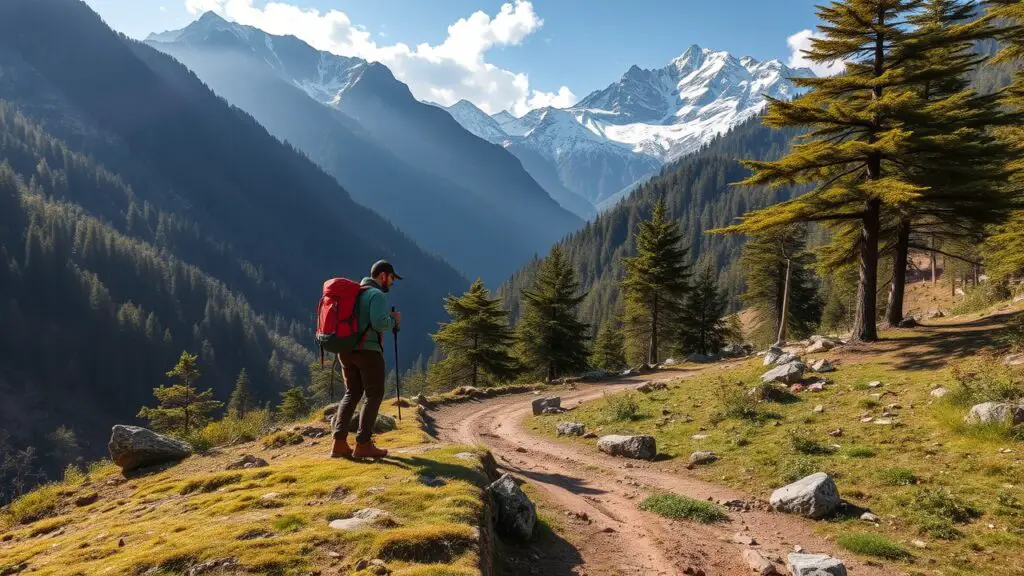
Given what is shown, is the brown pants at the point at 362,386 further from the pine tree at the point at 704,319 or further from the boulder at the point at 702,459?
the pine tree at the point at 704,319

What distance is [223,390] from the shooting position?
515 ft

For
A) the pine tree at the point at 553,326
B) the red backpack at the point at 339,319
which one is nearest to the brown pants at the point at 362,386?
the red backpack at the point at 339,319

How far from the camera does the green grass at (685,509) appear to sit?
8.44 m

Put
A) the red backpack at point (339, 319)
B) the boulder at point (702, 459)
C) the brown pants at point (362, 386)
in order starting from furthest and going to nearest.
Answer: the boulder at point (702, 459)
the brown pants at point (362, 386)
the red backpack at point (339, 319)

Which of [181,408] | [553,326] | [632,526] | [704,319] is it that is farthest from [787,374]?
[181,408]

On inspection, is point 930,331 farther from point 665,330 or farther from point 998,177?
point 665,330

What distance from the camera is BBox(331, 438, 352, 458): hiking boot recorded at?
8.48 metres

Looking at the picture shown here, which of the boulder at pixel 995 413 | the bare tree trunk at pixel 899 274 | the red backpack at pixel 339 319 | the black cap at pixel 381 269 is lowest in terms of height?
the boulder at pixel 995 413

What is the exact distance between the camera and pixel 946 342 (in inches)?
671

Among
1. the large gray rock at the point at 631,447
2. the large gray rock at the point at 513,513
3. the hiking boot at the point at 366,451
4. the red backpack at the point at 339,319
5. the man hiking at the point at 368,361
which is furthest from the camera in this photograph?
the large gray rock at the point at 631,447

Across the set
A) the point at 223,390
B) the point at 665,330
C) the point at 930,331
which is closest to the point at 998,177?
the point at 930,331

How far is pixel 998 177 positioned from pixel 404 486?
20.0 metres

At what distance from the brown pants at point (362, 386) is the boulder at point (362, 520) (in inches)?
84.5

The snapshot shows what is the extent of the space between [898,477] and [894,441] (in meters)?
1.91
